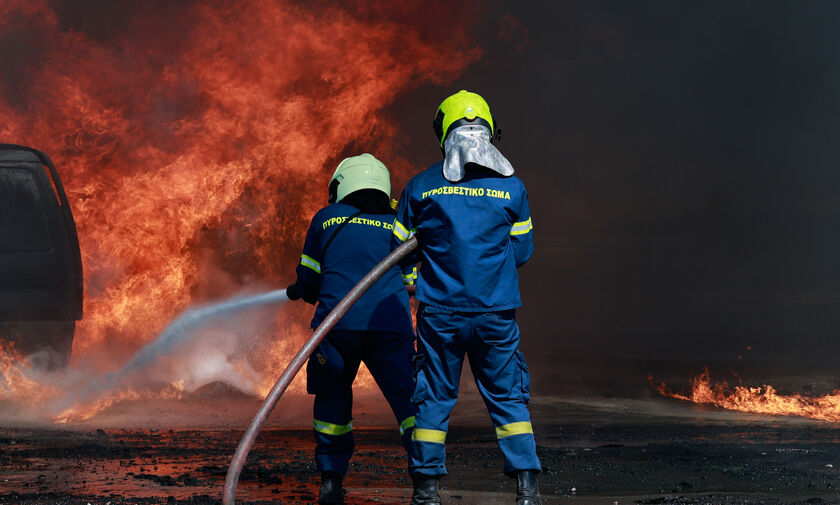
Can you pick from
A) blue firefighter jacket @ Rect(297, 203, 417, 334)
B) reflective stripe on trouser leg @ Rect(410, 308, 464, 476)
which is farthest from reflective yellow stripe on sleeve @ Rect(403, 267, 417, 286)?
reflective stripe on trouser leg @ Rect(410, 308, 464, 476)

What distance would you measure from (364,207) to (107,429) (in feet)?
18.3

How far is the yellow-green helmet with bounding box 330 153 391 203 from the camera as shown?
5.41 meters

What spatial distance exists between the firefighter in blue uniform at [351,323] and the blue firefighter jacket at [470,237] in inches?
26.3

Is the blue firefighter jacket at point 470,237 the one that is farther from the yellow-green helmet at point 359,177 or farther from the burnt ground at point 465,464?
the burnt ground at point 465,464

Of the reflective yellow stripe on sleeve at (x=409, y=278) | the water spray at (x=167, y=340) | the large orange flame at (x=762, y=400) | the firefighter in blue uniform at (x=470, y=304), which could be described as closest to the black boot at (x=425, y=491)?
the firefighter in blue uniform at (x=470, y=304)

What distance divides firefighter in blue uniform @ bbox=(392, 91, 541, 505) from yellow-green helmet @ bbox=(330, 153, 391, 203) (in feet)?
2.56

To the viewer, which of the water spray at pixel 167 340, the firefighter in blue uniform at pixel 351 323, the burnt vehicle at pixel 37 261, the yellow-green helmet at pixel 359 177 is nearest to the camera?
the firefighter in blue uniform at pixel 351 323

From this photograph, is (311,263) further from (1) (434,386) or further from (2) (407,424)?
(1) (434,386)

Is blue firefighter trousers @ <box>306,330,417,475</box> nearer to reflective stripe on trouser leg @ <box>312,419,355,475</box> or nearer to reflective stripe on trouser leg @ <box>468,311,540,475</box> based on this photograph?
reflective stripe on trouser leg @ <box>312,419,355,475</box>

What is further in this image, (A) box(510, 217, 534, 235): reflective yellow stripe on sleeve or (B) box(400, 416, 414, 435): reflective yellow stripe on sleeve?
(B) box(400, 416, 414, 435): reflective yellow stripe on sleeve

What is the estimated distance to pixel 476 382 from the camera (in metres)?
4.46

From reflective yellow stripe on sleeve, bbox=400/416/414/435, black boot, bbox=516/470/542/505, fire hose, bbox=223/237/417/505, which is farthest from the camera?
reflective yellow stripe on sleeve, bbox=400/416/414/435

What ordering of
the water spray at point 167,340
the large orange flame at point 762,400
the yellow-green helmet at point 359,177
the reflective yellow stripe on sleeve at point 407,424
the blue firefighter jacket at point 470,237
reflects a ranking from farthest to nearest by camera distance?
the water spray at point 167,340 < the large orange flame at point 762,400 < the yellow-green helmet at point 359,177 < the reflective yellow stripe on sleeve at point 407,424 < the blue firefighter jacket at point 470,237

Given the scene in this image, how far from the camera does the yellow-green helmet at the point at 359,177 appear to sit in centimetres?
541
